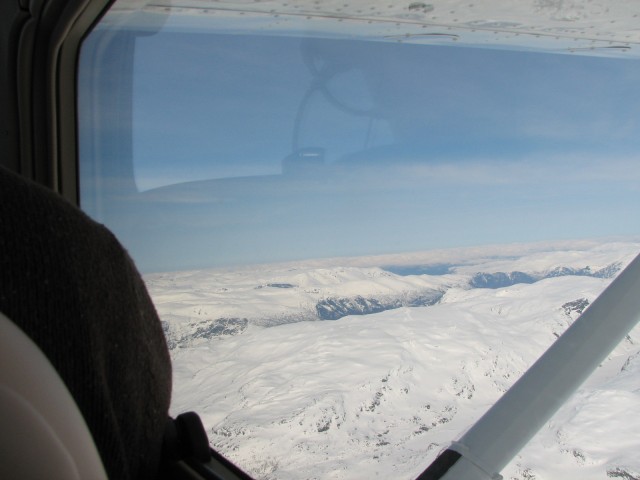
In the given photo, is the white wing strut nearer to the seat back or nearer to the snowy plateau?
the snowy plateau

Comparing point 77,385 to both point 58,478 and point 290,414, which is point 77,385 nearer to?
point 58,478

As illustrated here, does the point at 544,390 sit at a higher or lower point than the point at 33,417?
lower

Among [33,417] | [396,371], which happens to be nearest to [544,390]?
[396,371]

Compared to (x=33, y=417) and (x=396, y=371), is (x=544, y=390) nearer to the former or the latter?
(x=396, y=371)

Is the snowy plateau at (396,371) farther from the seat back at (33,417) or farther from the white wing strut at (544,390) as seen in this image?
the seat back at (33,417)

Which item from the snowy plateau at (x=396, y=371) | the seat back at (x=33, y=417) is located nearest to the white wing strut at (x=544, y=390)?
the snowy plateau at (x=396, y=371)

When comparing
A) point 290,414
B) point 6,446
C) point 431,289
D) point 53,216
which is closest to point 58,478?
point 6,446
